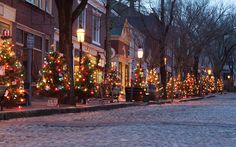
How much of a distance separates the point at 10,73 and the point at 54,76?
197 inches

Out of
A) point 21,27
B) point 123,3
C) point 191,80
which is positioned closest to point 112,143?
point 21,27

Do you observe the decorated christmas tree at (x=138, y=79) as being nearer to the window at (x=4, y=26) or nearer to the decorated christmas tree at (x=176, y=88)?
the decorated christmas tree at (x=176, y=88)

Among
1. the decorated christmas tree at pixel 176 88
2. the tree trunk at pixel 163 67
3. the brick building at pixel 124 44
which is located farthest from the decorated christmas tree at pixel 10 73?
the brick building at pixel 124 44

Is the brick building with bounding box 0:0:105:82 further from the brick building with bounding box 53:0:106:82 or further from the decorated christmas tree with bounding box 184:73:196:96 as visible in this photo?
the decorated christmas tree with bounding box 184:73:196:96

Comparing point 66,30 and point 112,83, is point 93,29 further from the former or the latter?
point 66,30

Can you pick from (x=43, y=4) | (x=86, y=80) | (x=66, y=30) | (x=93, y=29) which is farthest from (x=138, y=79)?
(x=66, y=30)

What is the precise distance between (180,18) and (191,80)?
8.55 metres

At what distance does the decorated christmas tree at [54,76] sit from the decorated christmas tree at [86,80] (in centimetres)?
259

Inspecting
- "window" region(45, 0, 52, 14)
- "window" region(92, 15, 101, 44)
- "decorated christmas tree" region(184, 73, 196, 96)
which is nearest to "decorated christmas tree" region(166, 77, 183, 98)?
"decorated christmas tree" region(184, 73, 196, 96)

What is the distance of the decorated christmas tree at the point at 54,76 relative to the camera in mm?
24938

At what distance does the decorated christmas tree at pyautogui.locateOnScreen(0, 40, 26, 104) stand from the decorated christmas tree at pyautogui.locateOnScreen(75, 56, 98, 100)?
24.0 ft

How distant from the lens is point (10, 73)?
2016 centimetres

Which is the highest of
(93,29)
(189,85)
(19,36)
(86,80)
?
(93,29)

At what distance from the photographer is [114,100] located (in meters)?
34.8
